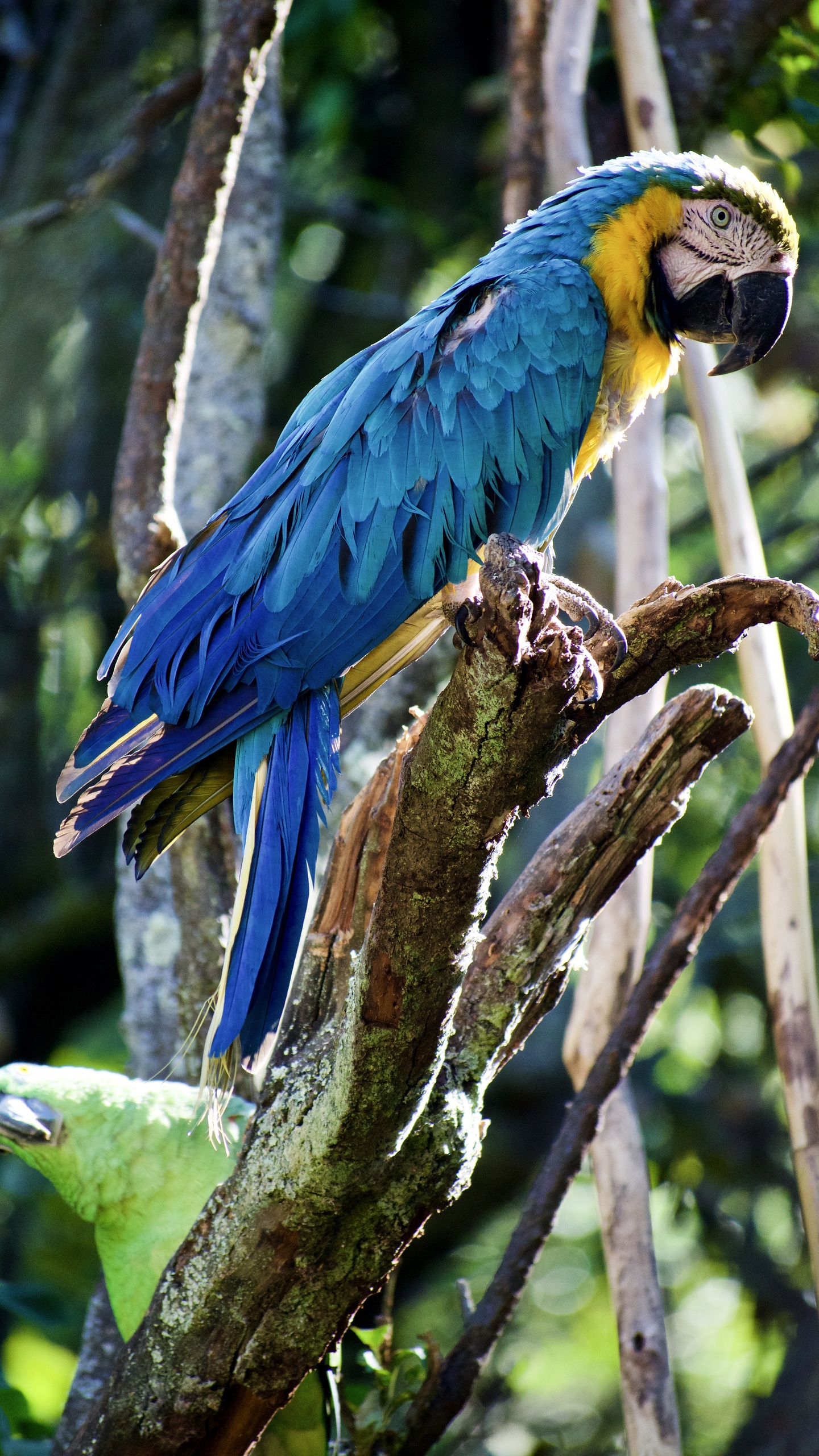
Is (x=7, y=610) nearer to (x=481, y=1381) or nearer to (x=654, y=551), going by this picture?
(x=654, y=551)

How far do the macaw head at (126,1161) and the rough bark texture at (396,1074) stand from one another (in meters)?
0.48

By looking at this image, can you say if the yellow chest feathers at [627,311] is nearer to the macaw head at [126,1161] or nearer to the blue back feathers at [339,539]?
the blue back feathers at [339,539]

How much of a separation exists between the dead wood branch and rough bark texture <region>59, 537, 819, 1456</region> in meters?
0.66

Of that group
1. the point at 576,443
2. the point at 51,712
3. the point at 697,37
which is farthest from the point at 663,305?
the point at 51,712

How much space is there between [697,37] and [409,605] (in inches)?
111

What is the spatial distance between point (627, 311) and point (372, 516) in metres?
0.78

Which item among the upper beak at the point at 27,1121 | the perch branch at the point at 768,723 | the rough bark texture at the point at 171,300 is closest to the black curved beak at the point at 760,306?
the perch branch at the point at 768,723

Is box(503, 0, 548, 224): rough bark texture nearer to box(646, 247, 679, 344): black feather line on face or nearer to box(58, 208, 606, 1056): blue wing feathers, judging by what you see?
box(646, 247, 679, 344): black feather line on face

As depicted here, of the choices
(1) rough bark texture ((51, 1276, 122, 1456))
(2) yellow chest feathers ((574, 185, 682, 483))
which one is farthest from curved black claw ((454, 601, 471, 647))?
(1) rough bark texture ((51, 1276, 122, 1456))

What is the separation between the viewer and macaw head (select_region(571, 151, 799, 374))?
2.56 meters

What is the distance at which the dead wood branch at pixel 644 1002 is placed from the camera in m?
2.55

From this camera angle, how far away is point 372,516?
225 centimetres

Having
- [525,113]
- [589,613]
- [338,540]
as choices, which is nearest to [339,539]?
[338,540]

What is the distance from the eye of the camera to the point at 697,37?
392cm
